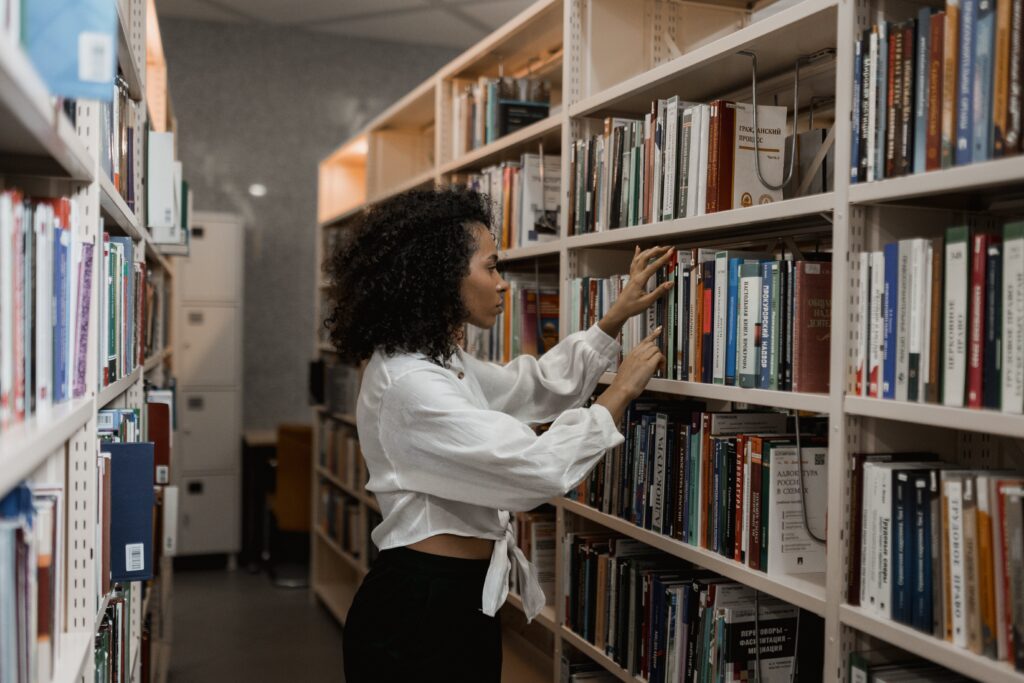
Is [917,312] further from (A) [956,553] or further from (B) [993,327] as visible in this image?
(A) [956,553]

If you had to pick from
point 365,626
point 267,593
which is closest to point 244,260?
point 267,593

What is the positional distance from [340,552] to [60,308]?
357 cm

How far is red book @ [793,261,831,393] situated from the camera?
1618mm

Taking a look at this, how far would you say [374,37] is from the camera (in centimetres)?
597

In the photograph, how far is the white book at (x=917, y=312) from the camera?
52.4 inches

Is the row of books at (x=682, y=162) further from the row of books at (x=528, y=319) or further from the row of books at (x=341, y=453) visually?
the row of books at (x=341, y=453)

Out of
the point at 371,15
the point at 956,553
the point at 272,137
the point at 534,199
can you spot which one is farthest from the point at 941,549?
the point at 272,137

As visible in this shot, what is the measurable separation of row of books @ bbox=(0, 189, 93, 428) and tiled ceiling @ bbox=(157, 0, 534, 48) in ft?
13.7

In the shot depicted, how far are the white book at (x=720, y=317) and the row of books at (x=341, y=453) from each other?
8.64ft

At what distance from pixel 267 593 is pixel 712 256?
3.83 meters

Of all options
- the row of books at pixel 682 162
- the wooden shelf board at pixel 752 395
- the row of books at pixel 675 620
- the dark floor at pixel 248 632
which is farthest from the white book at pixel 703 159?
the dark floor at pixel 248 632

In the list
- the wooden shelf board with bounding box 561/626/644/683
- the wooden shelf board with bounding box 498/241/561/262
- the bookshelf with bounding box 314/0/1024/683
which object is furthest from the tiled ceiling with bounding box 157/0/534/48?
the wooden shelf board with bounding box 561/626/644/683

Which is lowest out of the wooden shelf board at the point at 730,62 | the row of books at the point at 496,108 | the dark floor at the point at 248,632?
the dark floor at the point at 248,632

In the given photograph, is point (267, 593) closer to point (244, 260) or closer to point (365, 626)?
point (244, 260)
